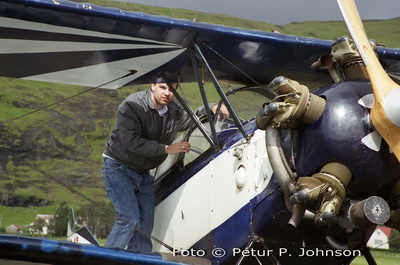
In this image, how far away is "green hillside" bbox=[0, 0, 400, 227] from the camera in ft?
30.0

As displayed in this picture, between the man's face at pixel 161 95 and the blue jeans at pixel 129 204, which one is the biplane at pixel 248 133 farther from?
the man's face at pixel 161 95

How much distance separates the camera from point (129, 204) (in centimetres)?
653

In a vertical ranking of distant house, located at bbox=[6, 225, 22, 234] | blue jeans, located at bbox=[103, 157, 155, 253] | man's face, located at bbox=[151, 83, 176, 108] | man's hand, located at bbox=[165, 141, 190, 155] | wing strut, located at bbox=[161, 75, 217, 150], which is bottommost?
blue jeans, located at bbox=[103, 157, 155, 253]

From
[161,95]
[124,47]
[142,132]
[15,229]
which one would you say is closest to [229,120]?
[161,95]

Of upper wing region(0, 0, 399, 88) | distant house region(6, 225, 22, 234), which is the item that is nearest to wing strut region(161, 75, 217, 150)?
upper wing region(0, 0, 399, 88)

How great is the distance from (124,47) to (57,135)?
116 ft

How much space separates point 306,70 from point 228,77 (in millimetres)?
768

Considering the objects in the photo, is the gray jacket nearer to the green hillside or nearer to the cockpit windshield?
the cockpit windshield

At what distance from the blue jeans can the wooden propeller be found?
2.63 metres

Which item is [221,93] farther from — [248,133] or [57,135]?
[57,135]

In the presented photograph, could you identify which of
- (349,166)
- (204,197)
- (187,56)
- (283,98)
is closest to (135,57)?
(187,56)

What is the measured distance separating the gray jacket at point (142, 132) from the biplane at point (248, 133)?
224 mm

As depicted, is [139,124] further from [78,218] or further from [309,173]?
[78,218]

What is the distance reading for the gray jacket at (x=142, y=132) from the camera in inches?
254
